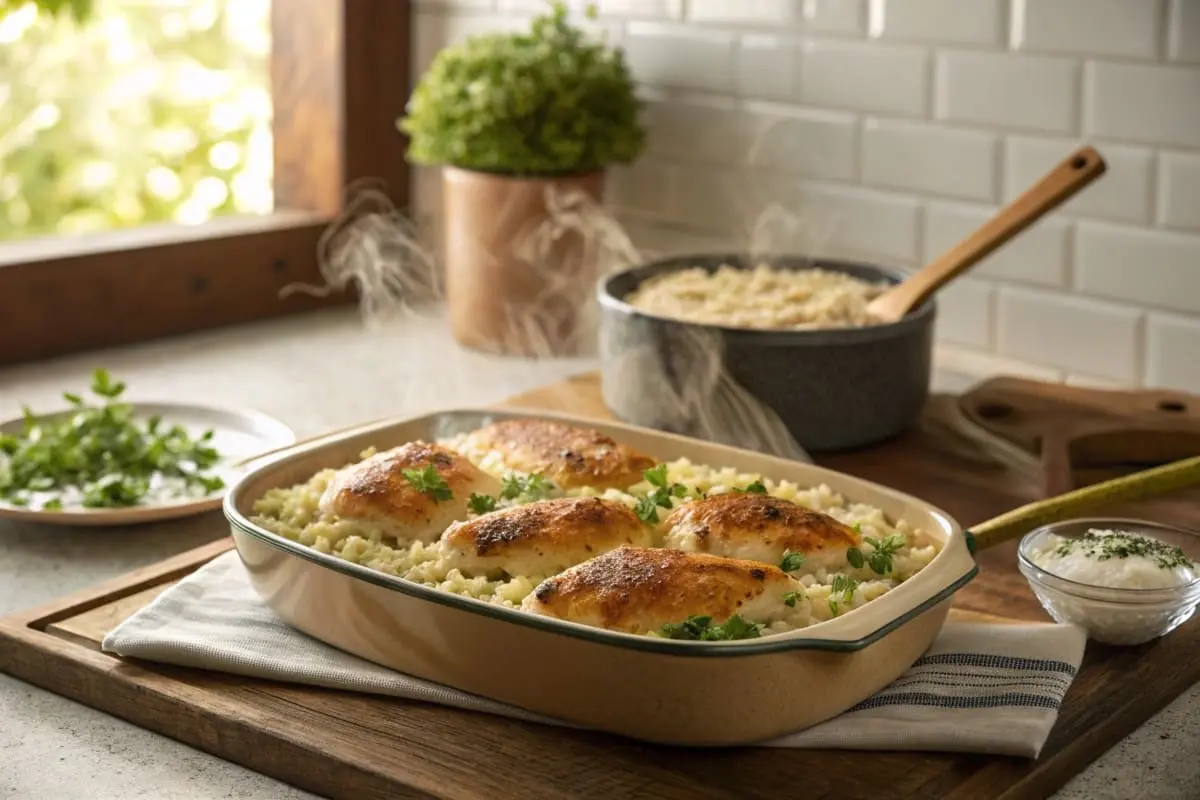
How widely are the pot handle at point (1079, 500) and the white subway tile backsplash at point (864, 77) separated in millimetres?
909

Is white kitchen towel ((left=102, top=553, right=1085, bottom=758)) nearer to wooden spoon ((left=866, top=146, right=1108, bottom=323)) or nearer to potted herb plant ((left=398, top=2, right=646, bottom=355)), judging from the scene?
wooden spoon ((left=866, top=146, right=1108, bottom=323))

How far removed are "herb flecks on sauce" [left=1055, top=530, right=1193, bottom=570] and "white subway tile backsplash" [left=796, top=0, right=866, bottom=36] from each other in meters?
1.04

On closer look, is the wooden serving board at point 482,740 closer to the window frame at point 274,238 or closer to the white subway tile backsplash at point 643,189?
the window frame at point 274,238

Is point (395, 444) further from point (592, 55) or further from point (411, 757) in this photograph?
point (592, 55)

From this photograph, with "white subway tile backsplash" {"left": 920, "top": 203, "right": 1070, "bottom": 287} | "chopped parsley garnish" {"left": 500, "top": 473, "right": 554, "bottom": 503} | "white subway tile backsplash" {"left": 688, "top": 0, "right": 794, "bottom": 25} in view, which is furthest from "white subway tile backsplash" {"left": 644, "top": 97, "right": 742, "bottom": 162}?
"chopped parsley garnish" {"left": 500, "top": 473, "right": 554, "bottom": 503}

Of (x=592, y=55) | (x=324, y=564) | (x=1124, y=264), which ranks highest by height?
(x=592, y=55)

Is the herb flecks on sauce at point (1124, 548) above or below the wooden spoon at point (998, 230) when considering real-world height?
below

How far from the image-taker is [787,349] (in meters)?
1.75

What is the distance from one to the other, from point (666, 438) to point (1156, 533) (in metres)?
0.44

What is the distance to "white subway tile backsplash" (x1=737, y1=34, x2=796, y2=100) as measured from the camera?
7.55ft

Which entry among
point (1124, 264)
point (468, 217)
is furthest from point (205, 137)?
point (1124, 264)

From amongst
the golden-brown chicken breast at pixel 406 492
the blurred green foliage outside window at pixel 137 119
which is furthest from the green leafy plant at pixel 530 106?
the blurred green foliage outside window at pixel 137 119

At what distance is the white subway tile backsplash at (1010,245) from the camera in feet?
6.91

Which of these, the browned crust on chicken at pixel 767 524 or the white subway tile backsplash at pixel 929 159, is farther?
the white subway tile backsplash at pixel 929 159
